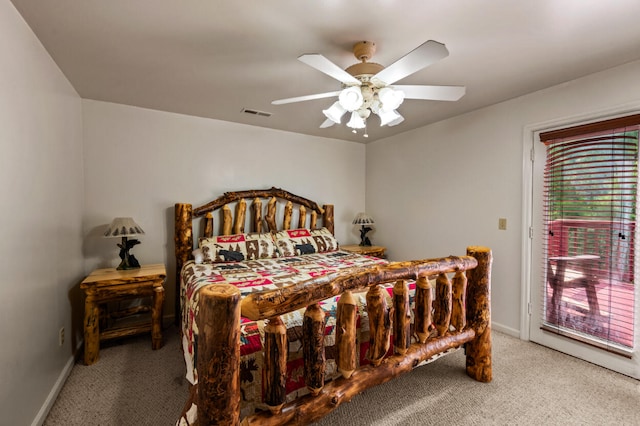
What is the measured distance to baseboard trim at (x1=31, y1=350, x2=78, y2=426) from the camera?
1625mm

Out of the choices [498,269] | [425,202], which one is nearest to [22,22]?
[425,202]

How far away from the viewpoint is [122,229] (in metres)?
2.59

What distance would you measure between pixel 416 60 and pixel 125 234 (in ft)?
8.84

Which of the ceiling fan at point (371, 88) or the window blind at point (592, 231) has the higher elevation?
the ceiling fan at point (371, 88)

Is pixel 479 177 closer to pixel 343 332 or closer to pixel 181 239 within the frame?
pixel 343 332

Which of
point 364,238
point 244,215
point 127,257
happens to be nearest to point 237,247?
point 244,215

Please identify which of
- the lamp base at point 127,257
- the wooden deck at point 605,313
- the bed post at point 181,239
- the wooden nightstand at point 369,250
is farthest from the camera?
the wooden nightstand at point 369,250

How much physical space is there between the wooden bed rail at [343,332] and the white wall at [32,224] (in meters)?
1.12

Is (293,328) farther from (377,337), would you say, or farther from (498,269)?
(498,269)

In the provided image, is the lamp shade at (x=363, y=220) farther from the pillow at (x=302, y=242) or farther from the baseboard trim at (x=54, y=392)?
the baseboard trim at (x=54, y=392)

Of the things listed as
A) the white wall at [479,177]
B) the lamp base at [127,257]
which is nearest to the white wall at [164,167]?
the lamp base at [127,257]

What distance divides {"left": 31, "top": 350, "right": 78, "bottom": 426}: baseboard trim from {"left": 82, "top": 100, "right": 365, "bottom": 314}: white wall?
917 mm

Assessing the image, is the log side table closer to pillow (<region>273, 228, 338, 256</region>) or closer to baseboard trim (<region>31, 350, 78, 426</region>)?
baseboard trim (<region>31, 350, 78, 426</region>)

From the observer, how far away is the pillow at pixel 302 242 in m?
3.29
